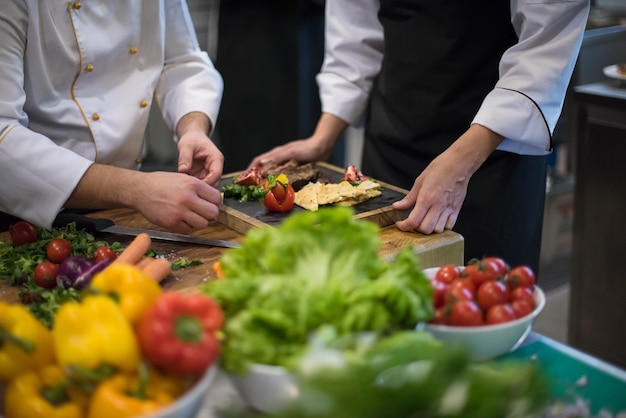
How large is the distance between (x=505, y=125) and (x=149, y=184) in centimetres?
84

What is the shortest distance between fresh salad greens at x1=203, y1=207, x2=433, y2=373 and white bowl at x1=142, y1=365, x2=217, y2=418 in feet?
0.13

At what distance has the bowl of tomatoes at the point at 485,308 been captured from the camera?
116 cm

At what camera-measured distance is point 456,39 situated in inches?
79.4

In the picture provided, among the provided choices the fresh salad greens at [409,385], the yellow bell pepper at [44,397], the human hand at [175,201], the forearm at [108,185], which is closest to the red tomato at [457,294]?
the fresh salad greens at [409,385]

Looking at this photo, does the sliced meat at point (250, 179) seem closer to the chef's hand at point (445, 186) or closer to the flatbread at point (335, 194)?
the flatbread at point (335, 194)

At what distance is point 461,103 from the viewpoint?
2096mm

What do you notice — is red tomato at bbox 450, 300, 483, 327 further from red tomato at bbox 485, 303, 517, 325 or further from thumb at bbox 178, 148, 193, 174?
thumb at bbox 178, 148, 193, 174

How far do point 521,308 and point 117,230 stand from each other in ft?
3.27

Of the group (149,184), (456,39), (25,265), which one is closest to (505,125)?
(456,39)

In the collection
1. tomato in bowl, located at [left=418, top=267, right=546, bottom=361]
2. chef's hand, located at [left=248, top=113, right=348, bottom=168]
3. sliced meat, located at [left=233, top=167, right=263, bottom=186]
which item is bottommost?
chef's hand, located at [left=248, top=113, right=348, bottom=168]

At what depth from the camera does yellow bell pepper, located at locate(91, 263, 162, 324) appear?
39.2 inches

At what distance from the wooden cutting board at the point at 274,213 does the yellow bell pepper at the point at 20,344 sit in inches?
31.8

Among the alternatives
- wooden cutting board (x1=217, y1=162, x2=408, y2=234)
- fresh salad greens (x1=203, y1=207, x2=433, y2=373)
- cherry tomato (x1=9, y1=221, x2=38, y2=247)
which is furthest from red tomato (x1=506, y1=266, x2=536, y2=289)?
cherry tomato (x1=9, y1=221, x2=38, y2=247)

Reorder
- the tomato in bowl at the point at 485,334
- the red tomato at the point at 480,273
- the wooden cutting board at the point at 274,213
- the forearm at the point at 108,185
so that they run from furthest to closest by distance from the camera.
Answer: the wooden cutting board at the point at 274,213 → the forearm at the point at 108,185 → the red tomato at the point at 480,273 → the tomato in bowl at the point at 485,334
